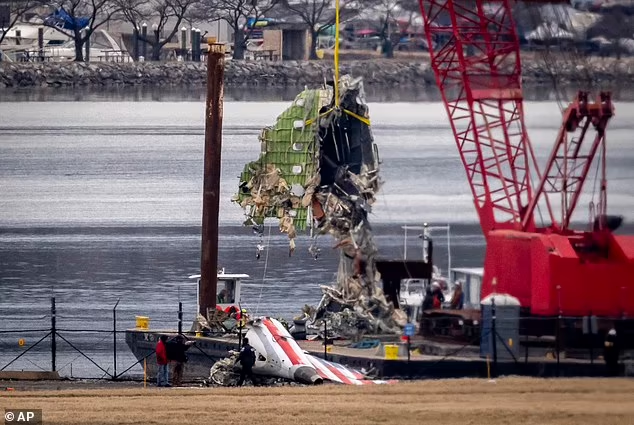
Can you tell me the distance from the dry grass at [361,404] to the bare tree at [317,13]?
5.06 meters

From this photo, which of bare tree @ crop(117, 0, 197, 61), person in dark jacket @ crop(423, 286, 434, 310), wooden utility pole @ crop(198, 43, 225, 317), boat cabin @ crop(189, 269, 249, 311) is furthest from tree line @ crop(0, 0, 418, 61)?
boat cabin @ crop(189, 269, 249, 311)

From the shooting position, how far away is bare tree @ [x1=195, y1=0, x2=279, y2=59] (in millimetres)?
25031

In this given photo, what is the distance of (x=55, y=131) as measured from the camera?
108 meters

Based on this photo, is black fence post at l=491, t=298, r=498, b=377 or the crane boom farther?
the crane boom

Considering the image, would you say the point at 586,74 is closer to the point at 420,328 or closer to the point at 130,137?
the point at 420,328

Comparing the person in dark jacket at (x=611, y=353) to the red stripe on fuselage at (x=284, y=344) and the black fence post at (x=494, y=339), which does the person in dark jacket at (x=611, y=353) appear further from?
the red stripe on fuselage at (x=284, y=344)

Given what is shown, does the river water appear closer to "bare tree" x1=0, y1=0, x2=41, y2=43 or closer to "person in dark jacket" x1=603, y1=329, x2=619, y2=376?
"person in dark jacket" x1=603, y1=329, x2=619, y2=376

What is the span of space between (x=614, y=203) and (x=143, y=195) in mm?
58647

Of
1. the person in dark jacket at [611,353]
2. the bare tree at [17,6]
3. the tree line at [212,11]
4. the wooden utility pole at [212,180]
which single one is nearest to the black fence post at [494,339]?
the person in dark jacket at [611,353]

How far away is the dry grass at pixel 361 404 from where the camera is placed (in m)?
17.0

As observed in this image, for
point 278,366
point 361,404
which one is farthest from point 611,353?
point 278,366

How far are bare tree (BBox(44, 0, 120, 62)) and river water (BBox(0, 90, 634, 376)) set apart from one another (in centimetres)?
561

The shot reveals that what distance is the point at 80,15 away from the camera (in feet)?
107

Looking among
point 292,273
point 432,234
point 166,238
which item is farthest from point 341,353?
point 166,238
